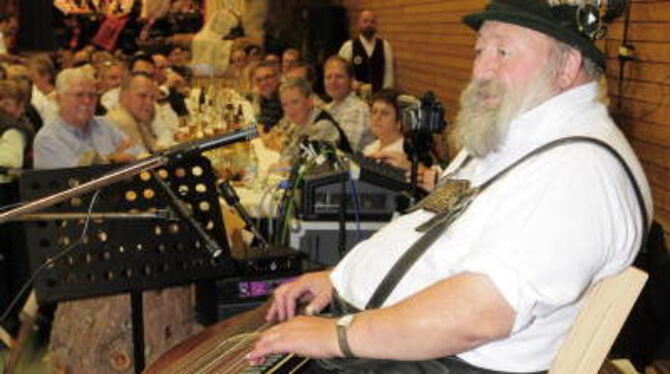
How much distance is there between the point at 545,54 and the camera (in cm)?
180

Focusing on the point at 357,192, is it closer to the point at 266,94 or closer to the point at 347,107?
the point at 347,107

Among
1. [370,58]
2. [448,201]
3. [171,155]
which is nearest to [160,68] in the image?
[370,58]

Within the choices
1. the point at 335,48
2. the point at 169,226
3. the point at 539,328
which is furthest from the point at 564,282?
the point at 335,48

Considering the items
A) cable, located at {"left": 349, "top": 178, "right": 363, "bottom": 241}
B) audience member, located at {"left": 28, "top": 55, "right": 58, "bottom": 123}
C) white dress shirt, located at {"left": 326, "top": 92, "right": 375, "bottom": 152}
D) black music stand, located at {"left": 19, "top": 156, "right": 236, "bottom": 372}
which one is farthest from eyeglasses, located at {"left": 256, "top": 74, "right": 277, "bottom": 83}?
black music stand, located at {"left": 19, "top": 156, "right": 236, "bottom": 372}

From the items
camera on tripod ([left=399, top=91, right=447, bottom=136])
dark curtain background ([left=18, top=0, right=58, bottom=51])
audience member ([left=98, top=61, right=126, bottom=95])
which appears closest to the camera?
camera on tripod ([left=399, top=91, right=447, bottom=136])

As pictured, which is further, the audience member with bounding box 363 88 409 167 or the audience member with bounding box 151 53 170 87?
the audience member with bounding box 151 53 170 87

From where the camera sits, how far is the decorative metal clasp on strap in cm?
182

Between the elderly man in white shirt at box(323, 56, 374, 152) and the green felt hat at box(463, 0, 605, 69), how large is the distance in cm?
399

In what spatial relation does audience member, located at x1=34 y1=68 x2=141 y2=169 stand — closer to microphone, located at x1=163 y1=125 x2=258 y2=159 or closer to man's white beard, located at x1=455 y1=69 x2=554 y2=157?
microphone, located at x1=163 y1=125 x2=258 y2=159

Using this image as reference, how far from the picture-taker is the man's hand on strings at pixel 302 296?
2.19m

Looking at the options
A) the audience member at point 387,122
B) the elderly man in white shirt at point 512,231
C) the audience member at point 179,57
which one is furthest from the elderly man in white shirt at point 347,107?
the elderly man in white shirt at point 512,231

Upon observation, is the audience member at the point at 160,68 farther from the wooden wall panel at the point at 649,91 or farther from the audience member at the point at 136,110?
the wooden wall panel at the point at 649,91

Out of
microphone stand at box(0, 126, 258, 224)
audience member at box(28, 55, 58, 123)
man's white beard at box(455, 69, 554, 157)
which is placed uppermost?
man's white beard at box(455, 69, 554, 157)

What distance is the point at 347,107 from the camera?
6.27 meters
